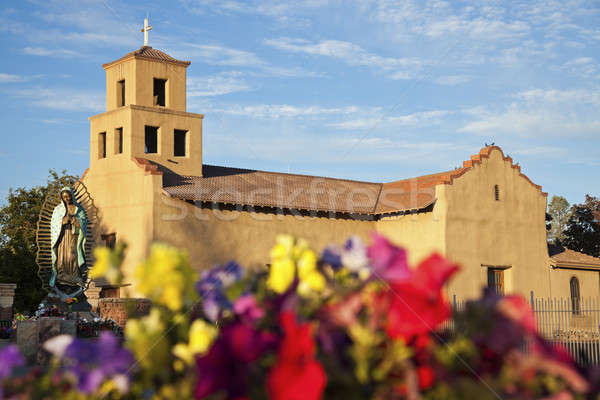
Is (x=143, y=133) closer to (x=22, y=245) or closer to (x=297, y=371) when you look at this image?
(x=22, y=245)

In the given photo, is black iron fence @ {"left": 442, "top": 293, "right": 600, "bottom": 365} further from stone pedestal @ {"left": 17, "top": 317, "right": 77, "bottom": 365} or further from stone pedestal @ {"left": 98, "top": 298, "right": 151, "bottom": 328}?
stone pedestal @ {"left": 17, "top": 317, "right": 77, "bottom": 365}

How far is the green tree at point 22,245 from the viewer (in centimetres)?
3691

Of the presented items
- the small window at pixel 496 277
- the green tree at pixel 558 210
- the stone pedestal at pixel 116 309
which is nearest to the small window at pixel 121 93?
the stone pedestal at pixel 116 309

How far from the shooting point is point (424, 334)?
78.0 inches

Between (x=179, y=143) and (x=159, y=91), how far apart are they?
2.75 m

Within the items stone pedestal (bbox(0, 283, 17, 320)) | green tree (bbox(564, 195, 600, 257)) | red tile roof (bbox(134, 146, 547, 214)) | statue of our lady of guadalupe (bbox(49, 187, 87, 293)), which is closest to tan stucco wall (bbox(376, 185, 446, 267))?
red tile roof (bbox(134, 146, 547, 214))

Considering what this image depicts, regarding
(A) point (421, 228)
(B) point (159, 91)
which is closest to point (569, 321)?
(A) point (421, 228)

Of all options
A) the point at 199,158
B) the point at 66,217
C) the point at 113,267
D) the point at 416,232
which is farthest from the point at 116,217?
the point at 113,267

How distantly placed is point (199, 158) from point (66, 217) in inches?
399

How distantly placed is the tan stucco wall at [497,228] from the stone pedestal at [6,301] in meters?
18.0

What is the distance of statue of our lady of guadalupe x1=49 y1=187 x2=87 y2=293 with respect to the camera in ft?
75.4

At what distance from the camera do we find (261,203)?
100 feet

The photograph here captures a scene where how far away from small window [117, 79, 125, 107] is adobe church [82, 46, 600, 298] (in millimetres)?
46

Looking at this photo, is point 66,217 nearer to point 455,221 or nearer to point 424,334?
point 455,221
